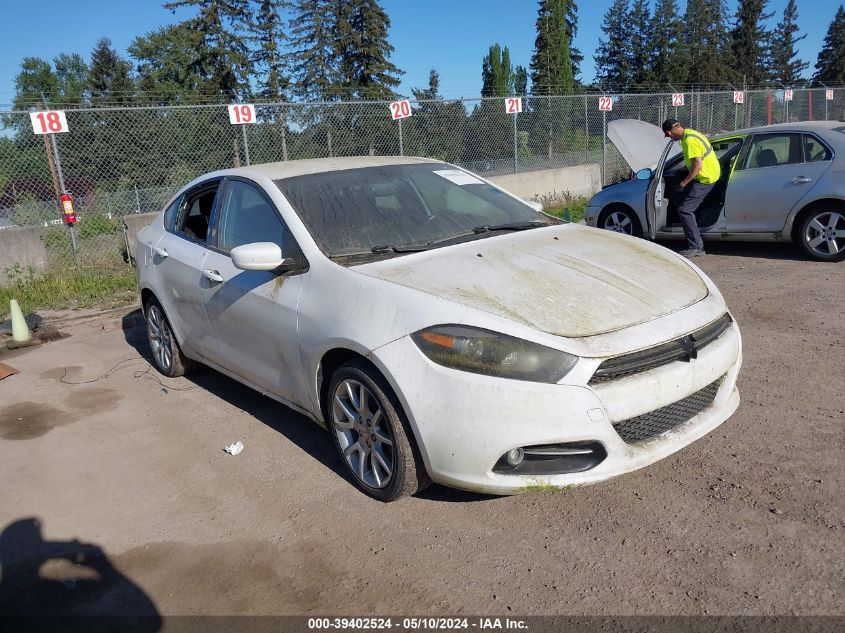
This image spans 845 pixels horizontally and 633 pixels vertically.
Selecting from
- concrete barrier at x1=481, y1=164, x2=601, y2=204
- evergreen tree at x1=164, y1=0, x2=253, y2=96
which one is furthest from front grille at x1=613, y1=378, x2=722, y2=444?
evergreen tree at x1=164, y1=0, x2=253, y2=96

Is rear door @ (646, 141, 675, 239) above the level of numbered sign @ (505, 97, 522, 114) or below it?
below

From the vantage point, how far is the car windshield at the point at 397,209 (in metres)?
3.79

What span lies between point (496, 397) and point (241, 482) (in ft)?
5.67

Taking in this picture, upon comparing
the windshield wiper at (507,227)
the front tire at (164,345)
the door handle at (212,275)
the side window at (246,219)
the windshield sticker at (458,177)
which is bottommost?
the front tire at (164,345)

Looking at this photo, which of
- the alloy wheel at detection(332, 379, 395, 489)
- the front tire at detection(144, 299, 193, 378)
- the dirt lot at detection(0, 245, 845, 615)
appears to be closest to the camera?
the dirt lot at detection(0, 245, 845, 615)

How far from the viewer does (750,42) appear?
240ft

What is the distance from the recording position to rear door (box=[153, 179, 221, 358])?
4.66 m

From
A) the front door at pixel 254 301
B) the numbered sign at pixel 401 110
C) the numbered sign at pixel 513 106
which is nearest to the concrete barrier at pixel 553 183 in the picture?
the numbered sign at pixel 513 106

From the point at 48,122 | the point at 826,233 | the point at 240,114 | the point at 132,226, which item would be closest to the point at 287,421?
the point at 826,233

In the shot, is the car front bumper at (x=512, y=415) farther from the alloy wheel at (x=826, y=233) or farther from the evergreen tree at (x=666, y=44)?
the evergreen tree at (x=666, y=44)

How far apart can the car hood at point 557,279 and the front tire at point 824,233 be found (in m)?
4.66

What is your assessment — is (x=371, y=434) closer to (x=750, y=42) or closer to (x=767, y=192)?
(x=767, y=192)

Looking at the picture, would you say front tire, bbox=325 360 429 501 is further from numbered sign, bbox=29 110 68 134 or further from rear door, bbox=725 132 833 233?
numbered sign, bbox=29 110 68 134

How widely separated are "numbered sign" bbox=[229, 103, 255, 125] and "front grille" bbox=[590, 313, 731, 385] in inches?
366
